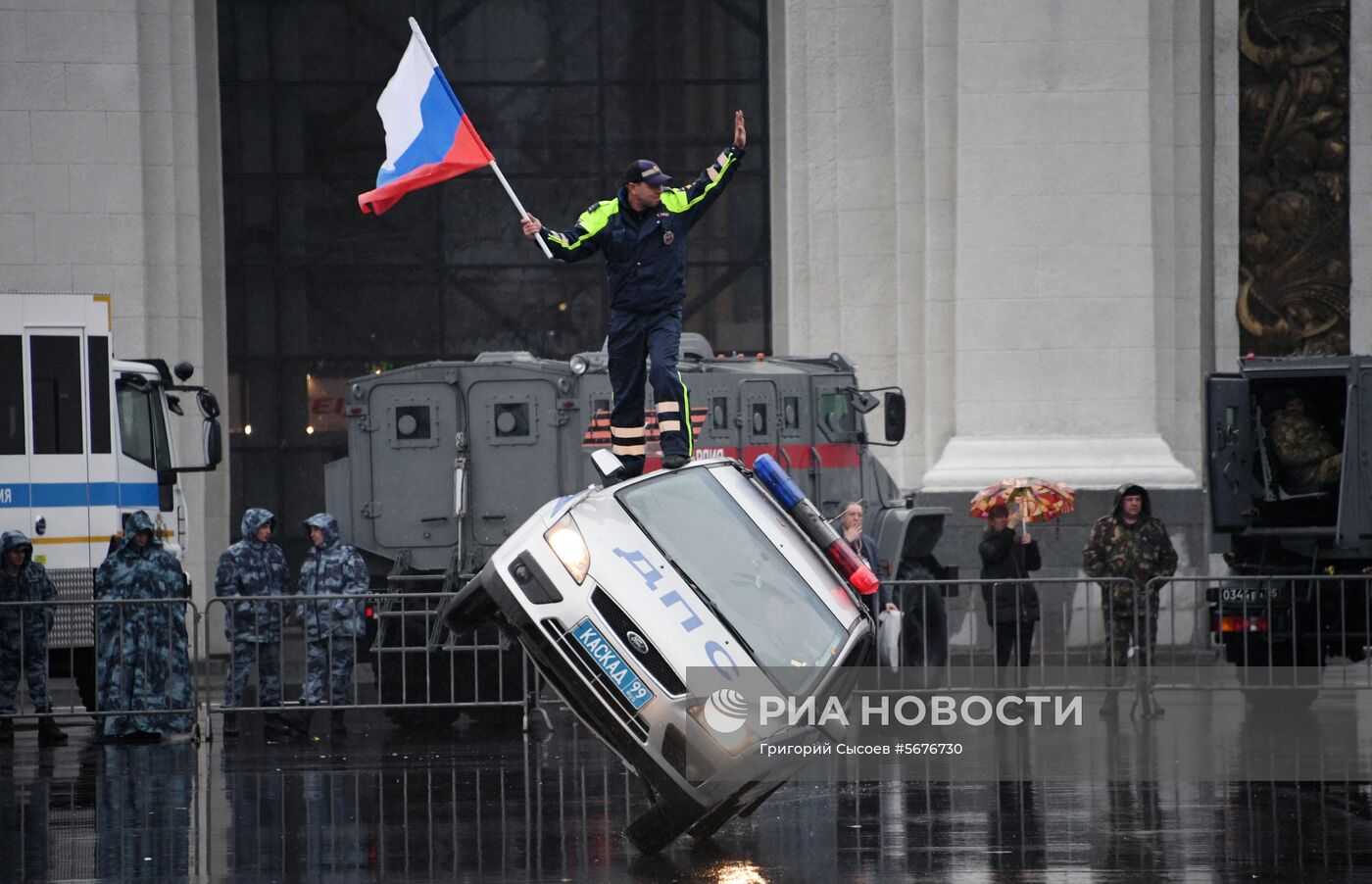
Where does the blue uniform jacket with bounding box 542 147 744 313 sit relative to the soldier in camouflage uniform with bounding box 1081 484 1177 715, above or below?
above

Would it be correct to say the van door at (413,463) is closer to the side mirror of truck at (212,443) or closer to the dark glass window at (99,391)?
the side mirror of truck at (212,443)

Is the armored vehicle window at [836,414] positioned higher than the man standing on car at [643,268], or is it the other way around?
the man standing on car at [643,268]

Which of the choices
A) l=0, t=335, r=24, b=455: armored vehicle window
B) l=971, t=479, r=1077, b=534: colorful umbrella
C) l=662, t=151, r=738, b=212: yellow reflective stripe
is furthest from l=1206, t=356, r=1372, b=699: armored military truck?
l=0, t=335, r=24, b=455: armored vehicle window

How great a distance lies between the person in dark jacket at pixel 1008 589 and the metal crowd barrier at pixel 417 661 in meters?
3.89

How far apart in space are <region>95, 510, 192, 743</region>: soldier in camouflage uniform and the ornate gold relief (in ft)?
45.7

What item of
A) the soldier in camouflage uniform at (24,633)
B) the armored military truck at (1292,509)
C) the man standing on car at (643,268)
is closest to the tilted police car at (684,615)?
the man standing on car at (643,268)

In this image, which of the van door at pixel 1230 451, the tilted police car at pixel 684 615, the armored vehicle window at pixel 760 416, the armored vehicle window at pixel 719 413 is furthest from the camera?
the armored vehicle window at pixel 760 416

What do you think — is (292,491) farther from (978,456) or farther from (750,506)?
(750,506)

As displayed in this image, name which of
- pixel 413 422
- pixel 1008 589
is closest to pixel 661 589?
pixel 1008 589

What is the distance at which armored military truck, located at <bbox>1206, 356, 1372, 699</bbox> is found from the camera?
16.6m

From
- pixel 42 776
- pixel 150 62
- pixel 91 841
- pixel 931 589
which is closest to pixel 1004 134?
pixel 931 589

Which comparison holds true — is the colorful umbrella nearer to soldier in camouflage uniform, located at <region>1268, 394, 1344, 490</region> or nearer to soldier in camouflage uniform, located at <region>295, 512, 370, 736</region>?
soldier in camouflage uniform, located at <region>1268, 394, 1344, 490</region>

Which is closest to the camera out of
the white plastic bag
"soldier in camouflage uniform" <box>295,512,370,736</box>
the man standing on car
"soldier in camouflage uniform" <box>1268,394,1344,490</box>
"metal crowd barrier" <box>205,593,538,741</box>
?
the man standing on car

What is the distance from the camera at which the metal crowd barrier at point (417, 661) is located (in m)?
15.9
